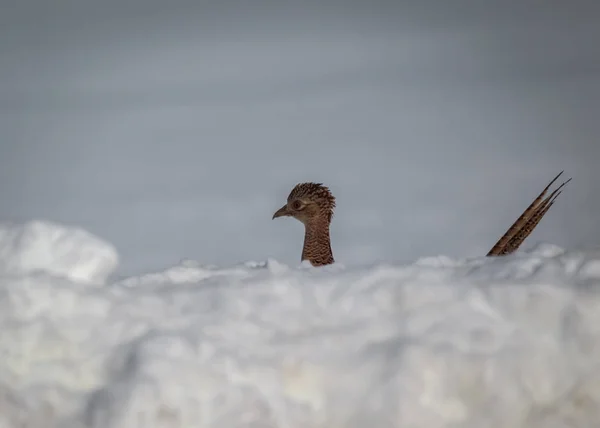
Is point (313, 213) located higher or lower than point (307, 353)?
higher

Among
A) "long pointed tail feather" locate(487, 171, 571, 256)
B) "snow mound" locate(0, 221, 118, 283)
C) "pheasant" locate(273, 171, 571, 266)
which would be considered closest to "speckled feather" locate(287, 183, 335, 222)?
"pheasant" locate(273, 171, 571, 266)

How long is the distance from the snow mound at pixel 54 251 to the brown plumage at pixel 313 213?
76.6 inches

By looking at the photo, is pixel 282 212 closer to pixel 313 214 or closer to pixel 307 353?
pixel 313 214

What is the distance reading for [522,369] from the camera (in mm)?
424

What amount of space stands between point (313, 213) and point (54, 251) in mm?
2027

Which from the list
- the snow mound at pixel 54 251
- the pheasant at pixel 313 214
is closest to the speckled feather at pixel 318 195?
the pheasant at pixel 313 214

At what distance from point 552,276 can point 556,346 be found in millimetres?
42

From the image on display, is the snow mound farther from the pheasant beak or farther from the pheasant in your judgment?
the pheasant beak

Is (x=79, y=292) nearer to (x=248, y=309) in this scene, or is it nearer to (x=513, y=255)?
(x=248, y=309)

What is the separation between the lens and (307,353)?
424 millimetres

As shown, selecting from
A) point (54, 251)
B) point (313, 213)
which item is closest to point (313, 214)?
point (313, 213)

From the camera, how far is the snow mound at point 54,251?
0.48 metres

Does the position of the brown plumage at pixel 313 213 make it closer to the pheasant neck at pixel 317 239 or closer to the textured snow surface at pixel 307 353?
the pheasant neck at pixel 317 239

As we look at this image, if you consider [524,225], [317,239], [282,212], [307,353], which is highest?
[282,212]
